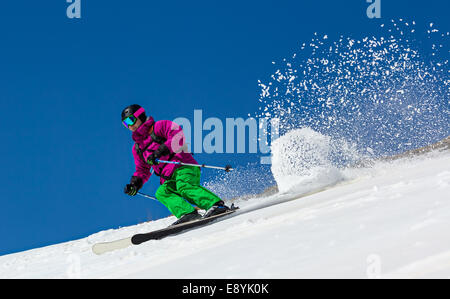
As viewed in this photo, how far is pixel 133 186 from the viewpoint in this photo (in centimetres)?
686

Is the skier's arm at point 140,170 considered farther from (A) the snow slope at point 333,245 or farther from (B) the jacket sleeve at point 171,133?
(A) the snow slope at point 333,245

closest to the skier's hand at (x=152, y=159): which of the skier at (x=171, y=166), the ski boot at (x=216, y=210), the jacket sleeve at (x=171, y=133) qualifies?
the skier at (x=171, y=166)

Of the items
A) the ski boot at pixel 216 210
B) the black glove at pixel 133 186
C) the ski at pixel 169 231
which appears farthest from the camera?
the black glove at pixel 133 186

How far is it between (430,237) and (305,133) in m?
5.80

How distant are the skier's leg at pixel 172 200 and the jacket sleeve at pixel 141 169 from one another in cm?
42

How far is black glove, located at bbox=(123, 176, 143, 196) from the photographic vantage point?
22.4ft

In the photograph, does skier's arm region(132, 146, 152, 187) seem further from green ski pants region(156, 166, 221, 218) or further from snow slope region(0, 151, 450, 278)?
snow slope region(0, 151, 450, 278)

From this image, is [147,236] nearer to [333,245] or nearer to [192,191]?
[192,191]

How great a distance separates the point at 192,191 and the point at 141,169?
1.01 m

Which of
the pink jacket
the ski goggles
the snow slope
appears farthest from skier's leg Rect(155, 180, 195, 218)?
the snow slope

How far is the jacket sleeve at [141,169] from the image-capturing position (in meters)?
6.89

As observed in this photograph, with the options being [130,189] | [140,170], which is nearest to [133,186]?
[130,189]

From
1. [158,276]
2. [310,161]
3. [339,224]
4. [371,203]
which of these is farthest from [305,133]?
[158,276]

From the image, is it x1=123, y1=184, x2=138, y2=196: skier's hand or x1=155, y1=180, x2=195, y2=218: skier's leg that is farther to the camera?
x1=123, y1=184, x2=138, y2=196: skier's hand
